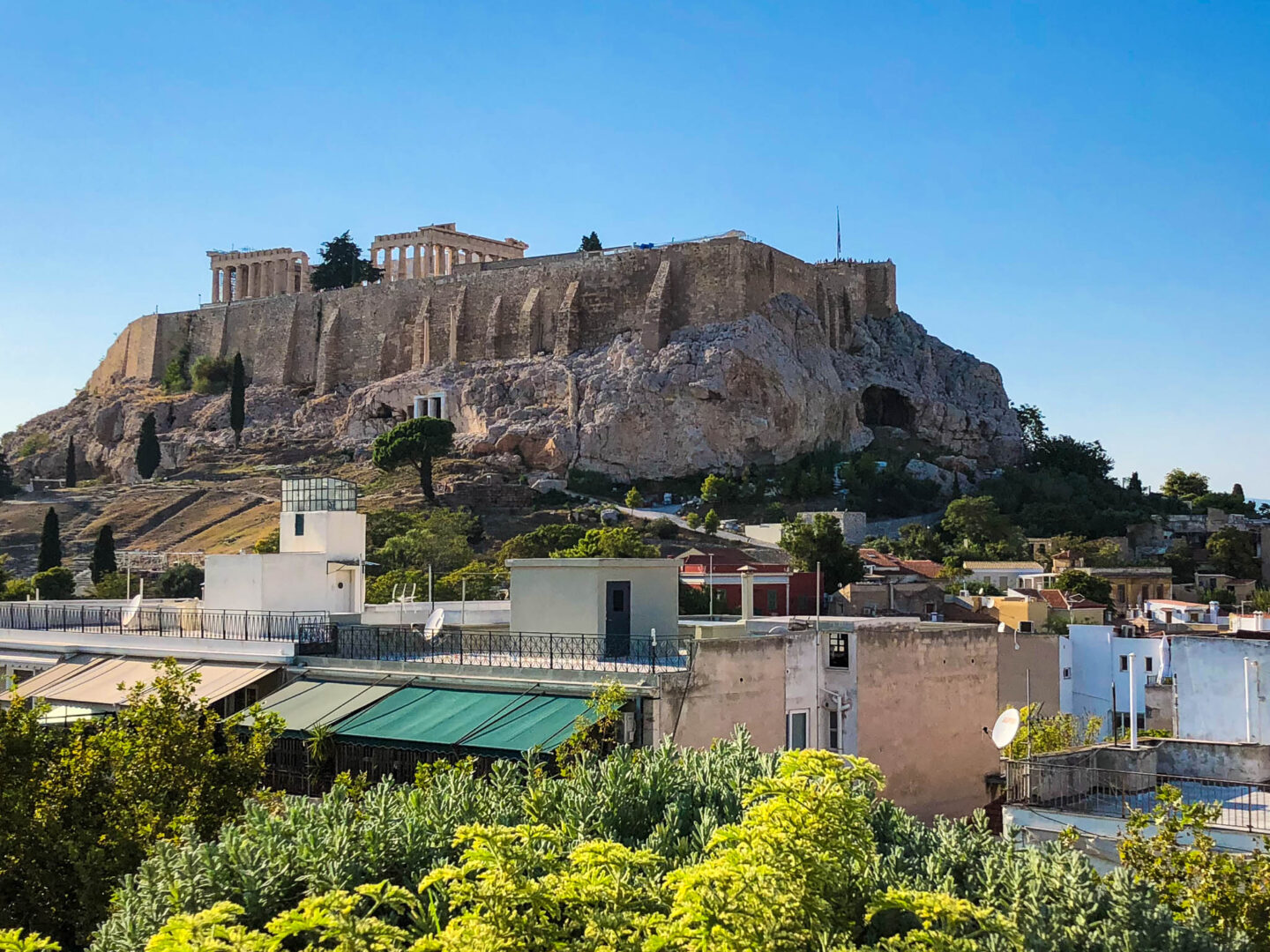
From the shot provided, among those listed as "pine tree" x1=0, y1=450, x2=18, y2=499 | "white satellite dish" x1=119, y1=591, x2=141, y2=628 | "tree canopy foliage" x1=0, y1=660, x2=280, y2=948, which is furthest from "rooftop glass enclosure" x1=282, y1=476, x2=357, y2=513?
"pine tree" x1=0, y1=450, x2=18, y2=499

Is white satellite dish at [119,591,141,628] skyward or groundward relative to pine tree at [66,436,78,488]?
groundward

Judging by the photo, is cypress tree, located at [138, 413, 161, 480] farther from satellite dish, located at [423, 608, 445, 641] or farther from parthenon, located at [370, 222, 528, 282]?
satellite dish, located at [423, 608, 445, 641]

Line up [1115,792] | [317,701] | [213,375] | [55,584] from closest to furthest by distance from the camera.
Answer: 1. [1115,792]
2. [317,701]
3. [55,584]
4. [213,375]

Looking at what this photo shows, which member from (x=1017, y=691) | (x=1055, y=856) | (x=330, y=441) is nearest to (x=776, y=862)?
(x=1055, y=856)

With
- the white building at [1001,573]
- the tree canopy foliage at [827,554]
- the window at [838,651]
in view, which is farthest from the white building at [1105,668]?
the window at [838,651]

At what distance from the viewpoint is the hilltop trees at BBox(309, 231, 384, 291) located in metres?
76.2

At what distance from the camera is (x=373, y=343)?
70.8m

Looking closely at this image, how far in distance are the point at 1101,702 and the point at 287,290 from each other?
197ft

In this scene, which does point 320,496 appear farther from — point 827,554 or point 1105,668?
point 827,554

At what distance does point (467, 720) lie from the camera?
1277 cm

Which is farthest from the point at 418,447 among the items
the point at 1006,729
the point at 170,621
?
the point at 1006,729

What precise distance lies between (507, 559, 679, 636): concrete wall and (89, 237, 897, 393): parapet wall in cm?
4612

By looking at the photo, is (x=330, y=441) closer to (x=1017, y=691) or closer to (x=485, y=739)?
(x=1017, y=691)

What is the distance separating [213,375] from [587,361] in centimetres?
2558
